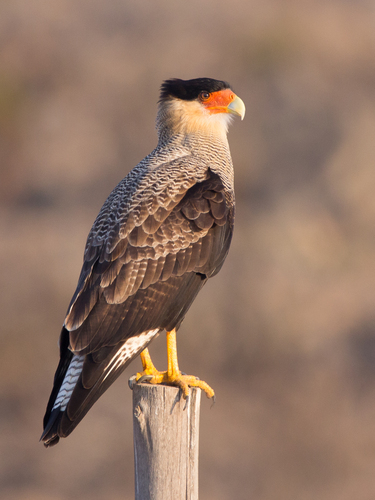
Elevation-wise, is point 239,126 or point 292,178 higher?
point 239,126

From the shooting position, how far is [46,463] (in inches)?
353

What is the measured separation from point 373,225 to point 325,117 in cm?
283

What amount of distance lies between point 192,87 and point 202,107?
18 cm

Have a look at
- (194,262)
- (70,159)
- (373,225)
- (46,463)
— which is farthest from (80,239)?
(194,262)

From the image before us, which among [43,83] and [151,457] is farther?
[43,83]

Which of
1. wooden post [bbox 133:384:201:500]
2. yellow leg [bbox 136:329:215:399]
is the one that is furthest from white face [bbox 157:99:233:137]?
wooden post [bbox 133:384:201:500]

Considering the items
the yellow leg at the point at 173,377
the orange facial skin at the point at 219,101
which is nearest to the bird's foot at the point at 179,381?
the yellow leg at the point at 173,377

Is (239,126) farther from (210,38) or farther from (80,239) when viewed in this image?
(80,239)

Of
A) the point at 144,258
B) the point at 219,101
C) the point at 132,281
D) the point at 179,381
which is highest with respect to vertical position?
the point at 219,101

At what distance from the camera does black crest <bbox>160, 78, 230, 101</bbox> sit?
15.9 feet

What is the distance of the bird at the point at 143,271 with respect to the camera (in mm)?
3738

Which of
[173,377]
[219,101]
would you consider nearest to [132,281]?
[173,377]

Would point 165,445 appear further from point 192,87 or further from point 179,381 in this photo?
point 192,87

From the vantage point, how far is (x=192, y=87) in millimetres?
4891
